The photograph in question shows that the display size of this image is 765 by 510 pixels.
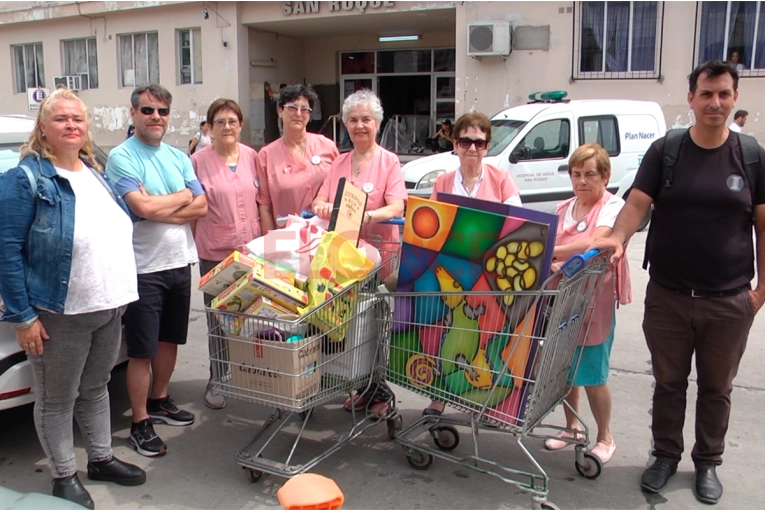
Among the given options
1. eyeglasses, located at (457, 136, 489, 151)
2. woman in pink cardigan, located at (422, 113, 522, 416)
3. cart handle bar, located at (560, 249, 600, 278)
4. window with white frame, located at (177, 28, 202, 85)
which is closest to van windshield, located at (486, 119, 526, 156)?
woman in pink cardigan, located at (422, 113, 522, 416)

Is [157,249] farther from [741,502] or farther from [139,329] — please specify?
[741,502]

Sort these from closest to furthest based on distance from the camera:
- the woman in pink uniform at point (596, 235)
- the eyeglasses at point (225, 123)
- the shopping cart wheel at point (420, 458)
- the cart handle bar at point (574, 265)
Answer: the cart handle bar at point (574, 265)
the woman in pink uniform at point (596, 235)
the shopping cart wheel at point (420, 458)
the eyeglasses at point (225, 123)

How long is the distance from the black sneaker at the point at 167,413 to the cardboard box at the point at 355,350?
51.8 inches

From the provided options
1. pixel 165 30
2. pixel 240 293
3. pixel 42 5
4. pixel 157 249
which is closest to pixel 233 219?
pixel 157 249

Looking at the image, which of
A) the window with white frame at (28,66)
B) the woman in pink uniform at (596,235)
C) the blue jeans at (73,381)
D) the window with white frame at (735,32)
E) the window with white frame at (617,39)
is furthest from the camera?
the window with white frame at (28,66)

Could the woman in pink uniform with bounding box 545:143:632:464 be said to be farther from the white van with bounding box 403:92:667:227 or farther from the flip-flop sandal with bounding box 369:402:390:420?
the white van with bounding box 403:92:667:227

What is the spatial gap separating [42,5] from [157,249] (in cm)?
2202

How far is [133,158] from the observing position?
3.78 meters

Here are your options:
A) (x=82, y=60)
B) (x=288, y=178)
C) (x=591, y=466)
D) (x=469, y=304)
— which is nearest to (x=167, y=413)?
(x=288, y=178)

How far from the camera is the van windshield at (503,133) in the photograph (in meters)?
10.0

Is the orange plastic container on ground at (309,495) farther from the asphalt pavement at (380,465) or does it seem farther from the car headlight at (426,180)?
the car headlight at (426,180)

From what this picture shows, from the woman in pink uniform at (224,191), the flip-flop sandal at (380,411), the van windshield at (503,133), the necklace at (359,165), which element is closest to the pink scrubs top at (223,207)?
the woman in pink uniform at (224,191)

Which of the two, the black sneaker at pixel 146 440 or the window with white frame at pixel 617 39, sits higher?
the window with white frame at pixel 617 39

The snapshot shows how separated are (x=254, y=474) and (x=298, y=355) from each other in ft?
2.49
